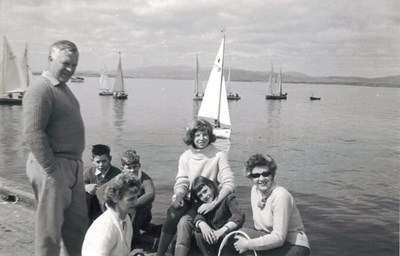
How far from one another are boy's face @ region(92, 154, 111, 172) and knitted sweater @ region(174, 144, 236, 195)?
0.83 metres

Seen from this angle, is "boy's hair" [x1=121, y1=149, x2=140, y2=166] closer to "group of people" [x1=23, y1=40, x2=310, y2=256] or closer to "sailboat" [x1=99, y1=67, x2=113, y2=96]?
"group of people" [x1=23, y1=40, x2=310, y2=256]

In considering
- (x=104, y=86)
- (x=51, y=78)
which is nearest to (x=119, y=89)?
(x=104, y=86)

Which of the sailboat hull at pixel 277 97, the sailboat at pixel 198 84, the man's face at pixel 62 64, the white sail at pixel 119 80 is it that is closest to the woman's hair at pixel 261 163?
the man's face at pixel 62 64

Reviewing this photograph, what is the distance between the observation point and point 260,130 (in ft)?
127

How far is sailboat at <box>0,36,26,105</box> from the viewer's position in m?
47.0

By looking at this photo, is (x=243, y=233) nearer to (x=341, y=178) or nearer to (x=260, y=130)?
(x=341, y=178)

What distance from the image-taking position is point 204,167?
4.27 meters

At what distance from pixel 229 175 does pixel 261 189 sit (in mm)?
691

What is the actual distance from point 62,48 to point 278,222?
2058mm

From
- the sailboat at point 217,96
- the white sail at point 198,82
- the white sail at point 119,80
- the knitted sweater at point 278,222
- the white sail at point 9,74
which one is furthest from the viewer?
the white sail at point 119,80

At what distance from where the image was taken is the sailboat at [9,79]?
154ft

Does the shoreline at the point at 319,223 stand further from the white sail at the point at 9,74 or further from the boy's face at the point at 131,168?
the white sail at the point at 9,74

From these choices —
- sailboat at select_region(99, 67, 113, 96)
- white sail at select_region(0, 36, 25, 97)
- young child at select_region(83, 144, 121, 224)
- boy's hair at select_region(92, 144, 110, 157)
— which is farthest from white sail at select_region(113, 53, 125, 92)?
boy's hair at select_region(92, 144, 110, 157)

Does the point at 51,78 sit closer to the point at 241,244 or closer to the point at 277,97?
the point at 241,244
